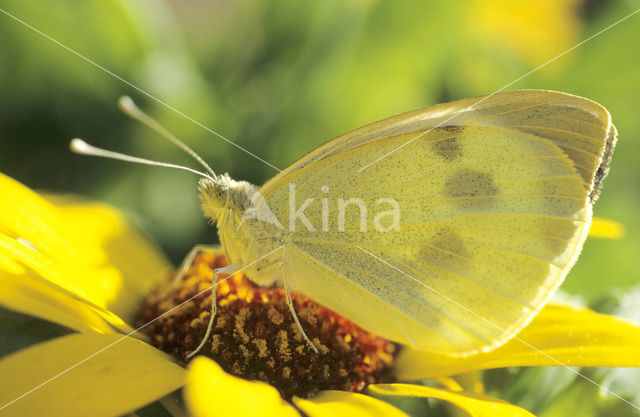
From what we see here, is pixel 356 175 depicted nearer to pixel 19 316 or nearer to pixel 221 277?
pixel 221 277

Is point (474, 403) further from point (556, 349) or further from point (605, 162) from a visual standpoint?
point (605, 162)

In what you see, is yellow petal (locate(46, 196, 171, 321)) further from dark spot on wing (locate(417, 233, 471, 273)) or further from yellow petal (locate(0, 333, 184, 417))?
dark spot on wing (locate(417, 233, 471, 273))

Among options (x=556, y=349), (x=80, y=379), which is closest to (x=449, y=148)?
(x=556, y=349)

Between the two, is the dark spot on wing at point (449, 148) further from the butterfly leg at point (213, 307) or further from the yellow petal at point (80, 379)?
the yellow petal at point (80, 379)

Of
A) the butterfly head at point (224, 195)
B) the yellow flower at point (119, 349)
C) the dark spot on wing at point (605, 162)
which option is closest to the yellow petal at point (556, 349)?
the yellow flower at point (119, 349)

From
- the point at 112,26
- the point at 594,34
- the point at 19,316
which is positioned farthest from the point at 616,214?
the point at 19,316

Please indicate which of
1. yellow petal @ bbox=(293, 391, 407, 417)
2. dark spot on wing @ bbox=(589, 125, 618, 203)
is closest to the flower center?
→ yellow petal @ bbox=(293, 391, 407, 417)
